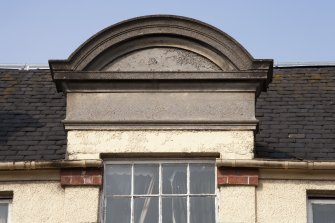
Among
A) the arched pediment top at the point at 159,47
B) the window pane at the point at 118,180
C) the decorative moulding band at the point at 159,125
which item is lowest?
the window pane at the point at 118,180

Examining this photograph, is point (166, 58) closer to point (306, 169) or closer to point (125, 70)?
point (125, 70)

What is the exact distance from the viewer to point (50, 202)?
591 inches

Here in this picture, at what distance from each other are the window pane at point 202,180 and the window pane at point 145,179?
0.51m

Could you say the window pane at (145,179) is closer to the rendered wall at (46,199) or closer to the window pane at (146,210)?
the window pane at (146,210)

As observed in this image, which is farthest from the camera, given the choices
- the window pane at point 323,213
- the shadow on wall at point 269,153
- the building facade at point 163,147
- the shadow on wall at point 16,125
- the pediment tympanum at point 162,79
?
the shadow on wall at point 16,125

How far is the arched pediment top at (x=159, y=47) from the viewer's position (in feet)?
51.0

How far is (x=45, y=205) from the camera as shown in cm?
1500

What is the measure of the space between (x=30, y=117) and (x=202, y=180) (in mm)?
3493

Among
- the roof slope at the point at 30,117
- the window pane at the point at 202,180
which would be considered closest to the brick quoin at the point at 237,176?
the window pane at the point at 202,180

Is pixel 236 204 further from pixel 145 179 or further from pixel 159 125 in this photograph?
pixel 159 125

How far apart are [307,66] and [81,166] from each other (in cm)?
614

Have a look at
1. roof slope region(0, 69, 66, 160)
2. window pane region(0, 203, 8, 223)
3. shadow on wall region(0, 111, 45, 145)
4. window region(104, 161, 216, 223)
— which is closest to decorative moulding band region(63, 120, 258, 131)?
window region(104, 161, 216, 223)

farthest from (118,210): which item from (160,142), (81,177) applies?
(160,142)

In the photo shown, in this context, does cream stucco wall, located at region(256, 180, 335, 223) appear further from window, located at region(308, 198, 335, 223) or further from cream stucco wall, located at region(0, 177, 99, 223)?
cream stucco wall, located at region(0, 177, 99, 223)
